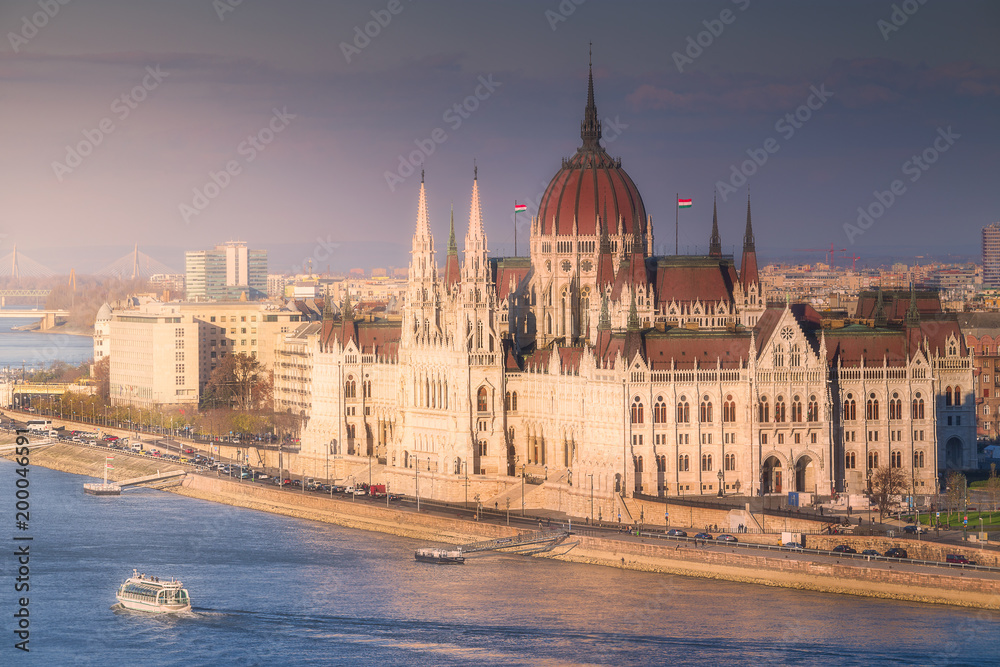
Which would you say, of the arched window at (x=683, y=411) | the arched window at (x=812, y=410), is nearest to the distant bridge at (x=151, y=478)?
the arched window at (x=683, y=411)

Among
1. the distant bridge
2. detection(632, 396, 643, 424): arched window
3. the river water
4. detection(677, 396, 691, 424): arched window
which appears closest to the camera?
the river water

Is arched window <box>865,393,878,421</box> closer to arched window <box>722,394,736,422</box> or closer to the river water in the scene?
arched window <box>722,394,736,422</box>

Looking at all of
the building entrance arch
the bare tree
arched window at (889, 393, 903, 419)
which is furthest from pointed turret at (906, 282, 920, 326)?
the building entrance arch

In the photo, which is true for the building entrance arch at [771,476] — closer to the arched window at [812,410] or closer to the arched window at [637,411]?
the arched window at [812,410]

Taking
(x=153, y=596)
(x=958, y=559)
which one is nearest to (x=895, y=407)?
(x=958, y=559)

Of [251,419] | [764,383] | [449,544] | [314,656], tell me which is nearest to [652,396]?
[764,383]

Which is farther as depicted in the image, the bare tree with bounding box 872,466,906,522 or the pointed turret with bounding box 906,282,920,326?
the pointed turret with bounding box 906,282,920,326

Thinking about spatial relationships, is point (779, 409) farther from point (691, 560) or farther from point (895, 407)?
point (691, 560)
